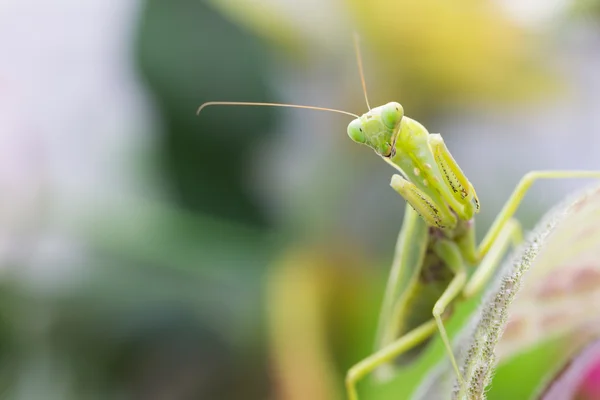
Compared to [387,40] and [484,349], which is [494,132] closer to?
[387,40]

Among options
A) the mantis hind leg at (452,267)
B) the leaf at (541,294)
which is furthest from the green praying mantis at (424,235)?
the leaf at (541,294)

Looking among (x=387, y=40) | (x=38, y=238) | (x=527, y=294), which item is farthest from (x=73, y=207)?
(x=527, y=294)

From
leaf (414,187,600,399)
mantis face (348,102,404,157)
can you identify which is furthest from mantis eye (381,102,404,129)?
leaf (414,187,600,399)

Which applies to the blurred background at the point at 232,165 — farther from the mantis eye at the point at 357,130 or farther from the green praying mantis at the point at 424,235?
the mantis eye at the point at 357,130

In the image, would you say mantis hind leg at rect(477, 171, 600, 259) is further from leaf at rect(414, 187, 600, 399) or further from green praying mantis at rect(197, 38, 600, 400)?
leaf at rect(414, 187, 600, 399)

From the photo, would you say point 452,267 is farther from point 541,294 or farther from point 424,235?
point 541,294

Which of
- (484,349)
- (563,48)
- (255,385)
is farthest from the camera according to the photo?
(563,48)
